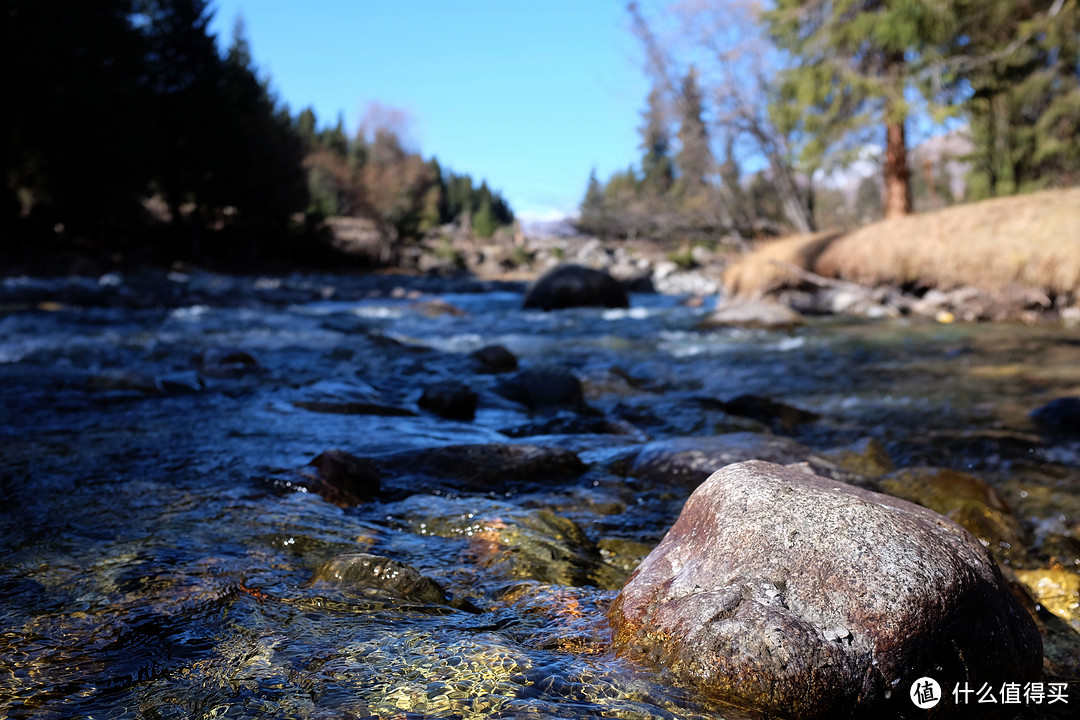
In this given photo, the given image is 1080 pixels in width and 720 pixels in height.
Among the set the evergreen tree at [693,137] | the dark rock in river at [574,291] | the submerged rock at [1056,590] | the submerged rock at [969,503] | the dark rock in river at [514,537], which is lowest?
the submerged rock at [1056,590]

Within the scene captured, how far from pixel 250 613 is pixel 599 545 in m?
1.17

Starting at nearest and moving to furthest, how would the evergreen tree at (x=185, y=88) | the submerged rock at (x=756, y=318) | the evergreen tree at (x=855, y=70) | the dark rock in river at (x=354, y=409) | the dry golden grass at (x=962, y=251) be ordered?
the dark rock in river at (x=354, y=409)
the dry golden grass at (x=962, y=251)
the submerged rock at (x=756, y=318)
the evergreen tree at (x=855, y=70)
the evergreen tree at (x=185, y=88)

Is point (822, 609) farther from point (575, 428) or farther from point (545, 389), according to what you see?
point (545, 389)

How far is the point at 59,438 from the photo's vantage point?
3295 millimetres

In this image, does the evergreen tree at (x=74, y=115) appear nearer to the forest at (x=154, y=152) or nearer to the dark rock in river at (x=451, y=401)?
the forest at (x=154, y=152)

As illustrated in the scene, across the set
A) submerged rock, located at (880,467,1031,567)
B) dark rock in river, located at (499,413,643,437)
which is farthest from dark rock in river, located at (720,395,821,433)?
submerged rock, located at (880,467,1031,567)

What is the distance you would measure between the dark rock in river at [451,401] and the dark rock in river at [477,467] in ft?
3.94

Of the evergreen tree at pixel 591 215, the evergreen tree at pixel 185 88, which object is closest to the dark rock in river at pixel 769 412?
the evergreen tree at pixel 591 215

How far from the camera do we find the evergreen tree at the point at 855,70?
41.8 feet

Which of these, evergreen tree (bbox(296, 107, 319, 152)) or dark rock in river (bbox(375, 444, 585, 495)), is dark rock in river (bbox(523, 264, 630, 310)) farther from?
evergreen tree (bbox(296, 107, 319, 152))

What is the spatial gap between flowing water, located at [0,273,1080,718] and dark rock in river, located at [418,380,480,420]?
0.33 feet

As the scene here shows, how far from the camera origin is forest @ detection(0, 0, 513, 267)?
19734 mm

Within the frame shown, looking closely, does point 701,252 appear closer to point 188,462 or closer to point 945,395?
point 945,395

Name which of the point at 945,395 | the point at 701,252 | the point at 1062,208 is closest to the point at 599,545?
the point at 945,395
